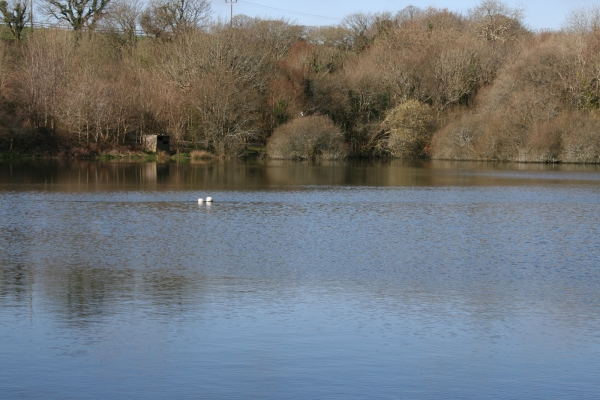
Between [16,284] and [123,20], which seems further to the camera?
[123,20]

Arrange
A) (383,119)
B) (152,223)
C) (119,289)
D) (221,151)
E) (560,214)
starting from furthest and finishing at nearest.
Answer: (383,119) → (221,151) → (560,214) → (152,223) → (119,289)

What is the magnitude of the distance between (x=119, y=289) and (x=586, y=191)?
2614 cm

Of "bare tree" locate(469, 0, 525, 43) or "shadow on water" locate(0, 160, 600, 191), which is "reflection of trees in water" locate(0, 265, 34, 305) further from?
"bare tree" locate(469, 0, 525, 43)

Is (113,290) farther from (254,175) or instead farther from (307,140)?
(307,140)

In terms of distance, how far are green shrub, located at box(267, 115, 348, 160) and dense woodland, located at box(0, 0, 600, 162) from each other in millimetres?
113

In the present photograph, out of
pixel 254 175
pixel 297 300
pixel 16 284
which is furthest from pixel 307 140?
pixel 297 300

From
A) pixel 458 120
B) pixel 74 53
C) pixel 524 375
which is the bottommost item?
pixel 524 375

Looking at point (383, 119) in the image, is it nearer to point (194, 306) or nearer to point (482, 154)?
point (482, 154)

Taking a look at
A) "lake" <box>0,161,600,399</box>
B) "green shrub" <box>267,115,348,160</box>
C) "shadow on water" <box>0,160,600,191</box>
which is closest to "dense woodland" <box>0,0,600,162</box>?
"green shrub" <box>267,115,348,160</box>

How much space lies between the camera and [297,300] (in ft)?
42.5

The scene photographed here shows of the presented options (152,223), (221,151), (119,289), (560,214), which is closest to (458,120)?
(221,151)

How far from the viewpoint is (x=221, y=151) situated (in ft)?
197

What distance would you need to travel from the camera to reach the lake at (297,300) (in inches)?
362

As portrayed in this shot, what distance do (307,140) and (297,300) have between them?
160 feet
